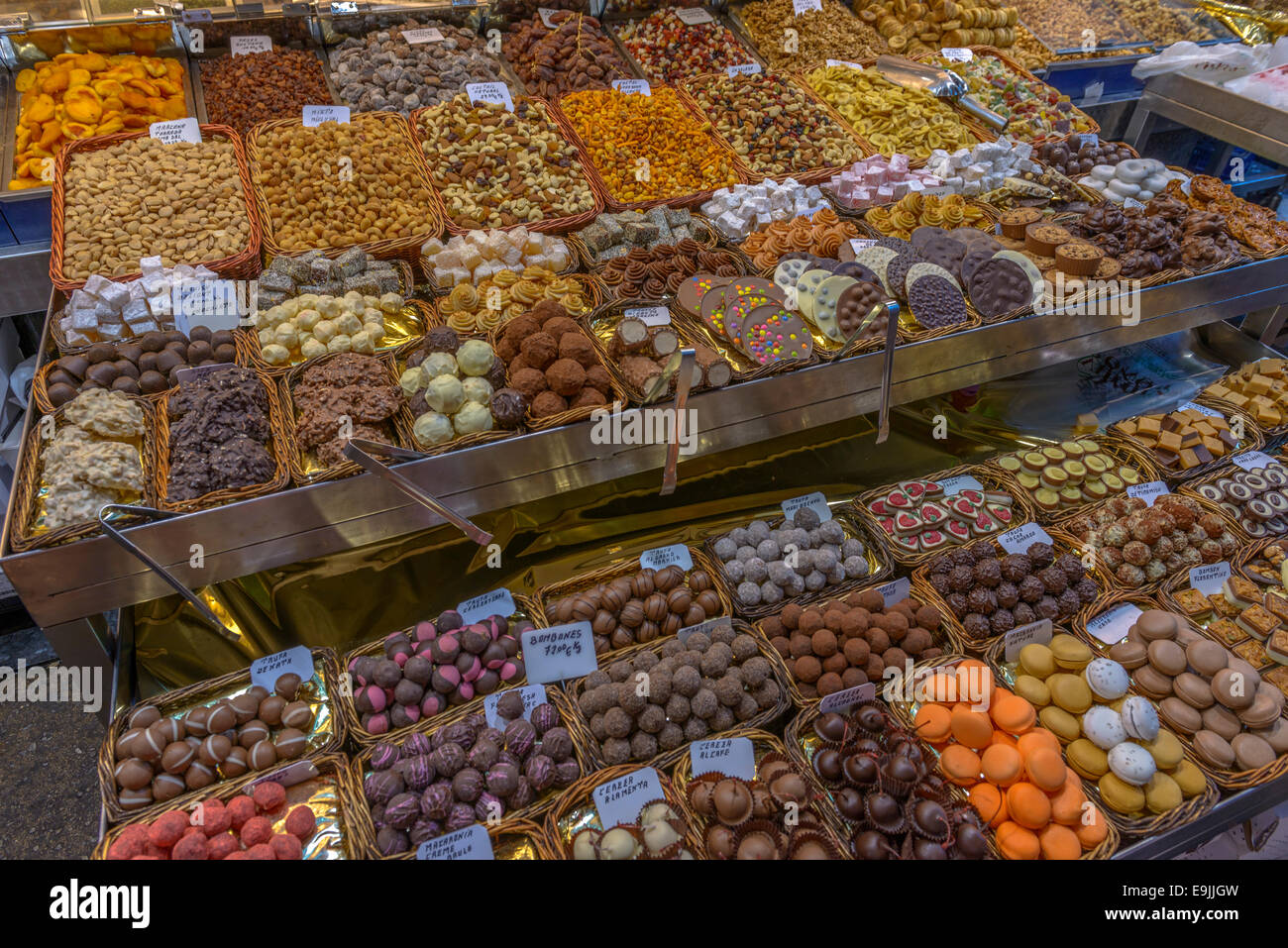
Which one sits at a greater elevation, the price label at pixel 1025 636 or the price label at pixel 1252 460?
the price label at pixel 1252 460

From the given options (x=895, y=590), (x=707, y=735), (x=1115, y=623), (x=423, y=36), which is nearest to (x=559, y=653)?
(x=707, y=735)

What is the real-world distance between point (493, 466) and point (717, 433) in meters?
0.65

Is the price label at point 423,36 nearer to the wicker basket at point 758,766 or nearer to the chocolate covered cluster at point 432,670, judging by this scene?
the chocolate covered cluster at point 432,670

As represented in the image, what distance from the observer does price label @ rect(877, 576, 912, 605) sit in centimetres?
223

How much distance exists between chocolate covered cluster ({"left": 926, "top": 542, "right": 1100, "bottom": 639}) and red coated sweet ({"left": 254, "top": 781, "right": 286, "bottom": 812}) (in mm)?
1727

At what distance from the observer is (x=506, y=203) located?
2914mm

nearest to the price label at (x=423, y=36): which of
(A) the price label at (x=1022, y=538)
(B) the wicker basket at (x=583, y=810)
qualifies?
(A) the price label at (x=1022, y=538)

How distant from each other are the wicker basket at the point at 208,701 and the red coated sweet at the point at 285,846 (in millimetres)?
178

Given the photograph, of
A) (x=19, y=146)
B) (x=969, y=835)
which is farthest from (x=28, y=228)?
(x=969, y=835)

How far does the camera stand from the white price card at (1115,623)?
2201 mm

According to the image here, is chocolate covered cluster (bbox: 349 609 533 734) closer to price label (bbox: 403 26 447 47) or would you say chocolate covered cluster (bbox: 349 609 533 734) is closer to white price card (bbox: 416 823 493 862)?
white price card (bbox: 416 823 493 862)

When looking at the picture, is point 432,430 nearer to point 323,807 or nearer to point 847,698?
point 323,807

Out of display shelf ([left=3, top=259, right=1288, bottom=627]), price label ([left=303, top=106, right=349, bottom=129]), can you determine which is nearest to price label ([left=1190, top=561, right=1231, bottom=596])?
display shelf ([left=3, top=259, right=1288, bottom=627])
